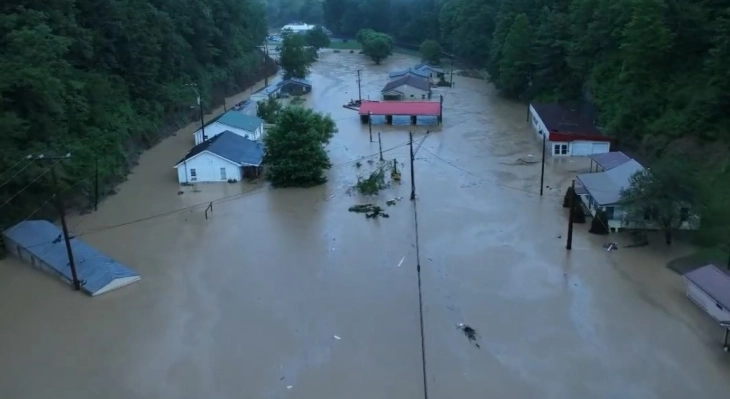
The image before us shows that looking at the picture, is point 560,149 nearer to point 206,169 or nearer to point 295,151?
point 295,151

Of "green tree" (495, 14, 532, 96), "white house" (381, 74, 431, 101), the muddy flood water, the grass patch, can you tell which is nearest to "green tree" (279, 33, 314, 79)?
"white house" (381, 74, 431, 101)

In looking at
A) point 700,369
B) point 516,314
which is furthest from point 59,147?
point 700,369

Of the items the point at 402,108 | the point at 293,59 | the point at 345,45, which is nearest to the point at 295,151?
the point at 402,108

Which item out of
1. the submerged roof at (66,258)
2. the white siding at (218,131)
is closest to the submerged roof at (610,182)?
the submerged roof at (66,258)

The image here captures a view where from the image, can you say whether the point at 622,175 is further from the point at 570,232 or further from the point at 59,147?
the point at 59,147

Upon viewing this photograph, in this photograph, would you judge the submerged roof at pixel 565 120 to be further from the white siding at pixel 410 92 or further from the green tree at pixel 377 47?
the green tree at pixel 377 47

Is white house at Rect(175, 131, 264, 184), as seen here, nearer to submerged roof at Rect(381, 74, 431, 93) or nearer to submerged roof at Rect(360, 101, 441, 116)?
submerged roof at Rect(360, 101, 441, 116)
